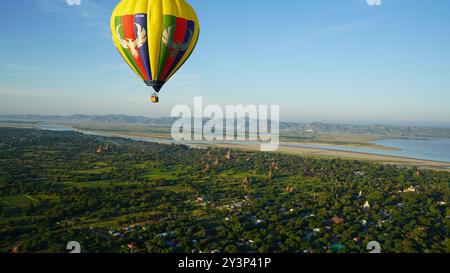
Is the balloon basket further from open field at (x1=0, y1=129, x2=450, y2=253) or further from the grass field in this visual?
the grass field

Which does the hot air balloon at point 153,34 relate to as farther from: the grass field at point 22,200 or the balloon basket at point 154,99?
the grass field at point 22,200

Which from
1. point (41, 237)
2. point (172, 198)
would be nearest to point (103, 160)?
point (172, 198)

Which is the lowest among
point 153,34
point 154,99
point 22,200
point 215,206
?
point 215,206

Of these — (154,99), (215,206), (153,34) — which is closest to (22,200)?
(215,206)

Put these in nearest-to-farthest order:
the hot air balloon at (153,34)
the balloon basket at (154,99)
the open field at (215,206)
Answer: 1. the hot air balloon at (153,34)
2. the balloon basket at (154,99)
3. the open field at (215,206)

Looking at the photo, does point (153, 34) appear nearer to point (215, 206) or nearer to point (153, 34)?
point (153, 34)

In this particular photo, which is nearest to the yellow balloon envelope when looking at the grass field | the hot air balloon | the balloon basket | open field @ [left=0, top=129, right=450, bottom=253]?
the hot air balloon

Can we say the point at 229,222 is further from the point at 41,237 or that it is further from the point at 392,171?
the point at 392,171

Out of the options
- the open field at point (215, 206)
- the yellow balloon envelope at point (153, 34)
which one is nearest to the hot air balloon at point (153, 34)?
the yellow balloon envelope at point (153, 34)
